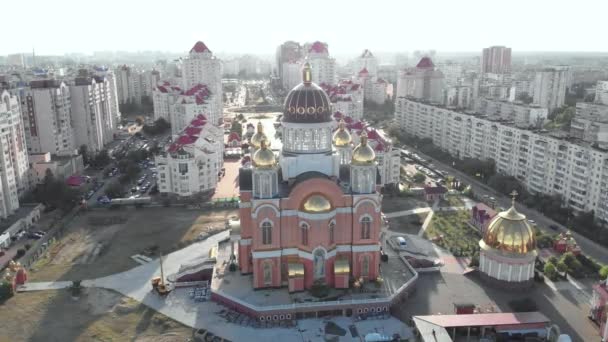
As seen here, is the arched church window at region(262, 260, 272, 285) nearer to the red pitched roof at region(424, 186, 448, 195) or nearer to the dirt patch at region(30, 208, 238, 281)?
the dirt patch at region(30, 208, 238, 281)

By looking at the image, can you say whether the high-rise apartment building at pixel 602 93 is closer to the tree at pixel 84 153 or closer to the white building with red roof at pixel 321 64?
the white building with red roof at pixel 321 64

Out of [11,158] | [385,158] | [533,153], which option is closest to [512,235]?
[385,158]

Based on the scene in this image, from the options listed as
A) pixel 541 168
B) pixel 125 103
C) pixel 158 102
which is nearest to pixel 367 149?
pixel 541 168

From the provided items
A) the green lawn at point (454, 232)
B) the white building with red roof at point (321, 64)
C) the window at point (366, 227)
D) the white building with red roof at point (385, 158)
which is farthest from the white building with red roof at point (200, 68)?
the window at point (366, 227)

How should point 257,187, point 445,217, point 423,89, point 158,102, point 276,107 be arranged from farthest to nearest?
point 276,107 < point 423,89 < point 158,102 < point 445,217 < point 257,187

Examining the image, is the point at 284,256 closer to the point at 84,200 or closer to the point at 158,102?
the point at 84,200

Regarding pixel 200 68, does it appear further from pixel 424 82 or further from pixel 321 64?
pixel 424 82

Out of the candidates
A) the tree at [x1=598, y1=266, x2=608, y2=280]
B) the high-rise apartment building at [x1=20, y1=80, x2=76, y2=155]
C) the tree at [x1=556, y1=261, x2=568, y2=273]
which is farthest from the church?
the high-rise apartment building at [x1=20, y1=80, x2=76, y2=155]
